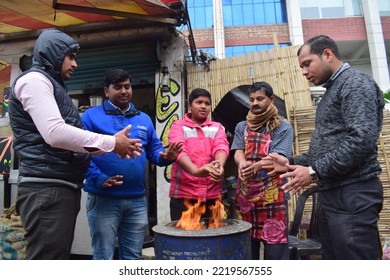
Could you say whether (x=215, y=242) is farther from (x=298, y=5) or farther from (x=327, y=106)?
(x=298, y=5)

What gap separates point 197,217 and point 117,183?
76 cm

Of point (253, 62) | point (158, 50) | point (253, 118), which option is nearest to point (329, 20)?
point (253, 62)

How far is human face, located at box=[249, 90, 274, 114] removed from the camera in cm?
280

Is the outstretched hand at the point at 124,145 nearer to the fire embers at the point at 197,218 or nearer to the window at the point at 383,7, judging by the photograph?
the fire embers at the point at 197,218

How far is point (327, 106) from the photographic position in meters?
2.01

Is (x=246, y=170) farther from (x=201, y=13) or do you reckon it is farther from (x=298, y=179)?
(x=201, y=13)

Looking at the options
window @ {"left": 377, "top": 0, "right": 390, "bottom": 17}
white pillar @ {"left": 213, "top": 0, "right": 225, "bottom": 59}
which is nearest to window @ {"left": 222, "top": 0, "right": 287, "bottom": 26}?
white pillar @ {"left": 213, "top": 0, "right": 225, "bottom": 59}

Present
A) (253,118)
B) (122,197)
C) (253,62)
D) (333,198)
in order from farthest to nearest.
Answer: (253,62) → (253,118) → (122,197) → (333,198)

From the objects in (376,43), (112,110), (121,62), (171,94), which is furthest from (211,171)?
(376,43)

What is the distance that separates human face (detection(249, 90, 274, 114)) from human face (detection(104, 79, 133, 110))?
1.24 metres

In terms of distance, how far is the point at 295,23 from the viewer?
14.4 m

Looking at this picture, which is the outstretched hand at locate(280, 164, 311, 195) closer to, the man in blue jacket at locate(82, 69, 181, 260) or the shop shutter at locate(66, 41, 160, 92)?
the man in blue jacket at locate(82, 69, 181, 260)

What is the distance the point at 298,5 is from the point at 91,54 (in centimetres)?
1206

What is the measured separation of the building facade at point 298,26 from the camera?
40.4 ft
